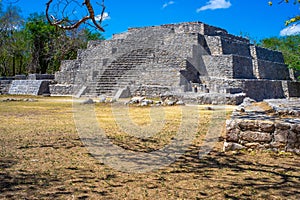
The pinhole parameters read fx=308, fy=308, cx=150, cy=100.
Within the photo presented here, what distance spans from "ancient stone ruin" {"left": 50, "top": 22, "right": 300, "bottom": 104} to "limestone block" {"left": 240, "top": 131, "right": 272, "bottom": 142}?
32.6 feet

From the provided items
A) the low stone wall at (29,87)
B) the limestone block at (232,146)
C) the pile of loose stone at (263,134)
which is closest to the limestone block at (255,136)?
the pile of loose stone at (263,134)

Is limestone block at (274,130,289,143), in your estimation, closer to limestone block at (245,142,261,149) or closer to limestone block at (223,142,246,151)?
limestone block at (245,142,261,149)

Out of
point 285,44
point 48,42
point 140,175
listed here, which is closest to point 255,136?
point 140,175

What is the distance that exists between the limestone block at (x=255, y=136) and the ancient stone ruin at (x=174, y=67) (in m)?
9.94

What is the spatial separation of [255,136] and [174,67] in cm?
1330

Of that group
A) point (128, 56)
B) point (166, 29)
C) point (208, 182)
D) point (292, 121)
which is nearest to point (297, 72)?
point (166, 29)

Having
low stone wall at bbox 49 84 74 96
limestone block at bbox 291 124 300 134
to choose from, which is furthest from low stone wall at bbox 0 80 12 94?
limestone block at bbox 291 124 300 134

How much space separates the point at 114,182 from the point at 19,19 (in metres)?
29.1

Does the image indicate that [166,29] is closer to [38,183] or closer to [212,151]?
[212,151]

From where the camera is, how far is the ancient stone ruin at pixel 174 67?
16047 millimetres

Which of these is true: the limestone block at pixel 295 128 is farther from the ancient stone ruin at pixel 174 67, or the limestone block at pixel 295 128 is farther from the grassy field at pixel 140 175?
the ancient stone ruin at pixel 174 67

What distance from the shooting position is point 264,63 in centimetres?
1930

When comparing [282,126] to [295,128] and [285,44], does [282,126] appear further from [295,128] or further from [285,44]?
[285,44]

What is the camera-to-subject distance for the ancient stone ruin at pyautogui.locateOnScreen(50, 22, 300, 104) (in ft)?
52.6
